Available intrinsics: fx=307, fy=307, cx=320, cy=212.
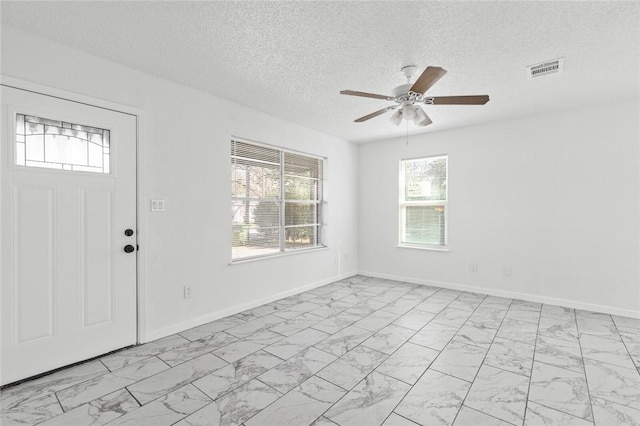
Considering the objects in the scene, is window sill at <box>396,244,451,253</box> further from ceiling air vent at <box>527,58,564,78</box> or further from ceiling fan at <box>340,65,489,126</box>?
ceiling air vent at <box>527,58,564,78</box>

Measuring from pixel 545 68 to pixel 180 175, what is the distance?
3.54 metres

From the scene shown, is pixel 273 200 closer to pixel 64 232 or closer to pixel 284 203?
pixel 284 203

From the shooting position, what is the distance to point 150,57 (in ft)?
8.45

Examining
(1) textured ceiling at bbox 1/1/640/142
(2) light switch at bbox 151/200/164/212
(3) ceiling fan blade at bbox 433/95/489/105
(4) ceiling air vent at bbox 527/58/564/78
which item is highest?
(1) textured ceiling at bbox 1/1/640/142

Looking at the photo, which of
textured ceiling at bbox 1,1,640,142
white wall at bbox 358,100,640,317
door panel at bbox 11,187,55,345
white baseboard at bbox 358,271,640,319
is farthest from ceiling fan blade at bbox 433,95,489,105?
door panel at bbox 11,187,55,345

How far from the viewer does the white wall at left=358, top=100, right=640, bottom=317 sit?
358 cm

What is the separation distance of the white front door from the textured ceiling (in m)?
0.65

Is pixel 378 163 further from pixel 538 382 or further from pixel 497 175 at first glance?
pixel 538 382

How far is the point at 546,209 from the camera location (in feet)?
13.1

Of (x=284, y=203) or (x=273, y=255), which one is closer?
(x=273, y=255)

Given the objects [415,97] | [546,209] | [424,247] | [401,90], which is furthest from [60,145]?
[546,209]

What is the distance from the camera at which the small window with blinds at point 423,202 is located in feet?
16.2

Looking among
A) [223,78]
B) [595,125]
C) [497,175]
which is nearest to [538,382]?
[497,175]

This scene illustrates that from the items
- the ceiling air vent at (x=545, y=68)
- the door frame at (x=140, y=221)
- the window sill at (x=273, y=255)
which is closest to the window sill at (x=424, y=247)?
the window sill at (x=273, y=255)
